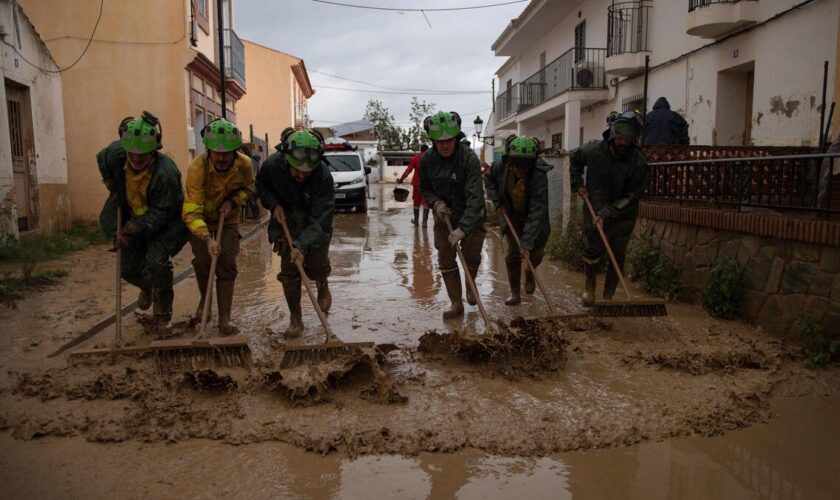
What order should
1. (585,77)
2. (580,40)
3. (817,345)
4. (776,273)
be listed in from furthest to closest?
(580,40)
(585,77)
(776,273)
(817,345)

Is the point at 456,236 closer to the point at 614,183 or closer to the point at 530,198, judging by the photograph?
the point at 530,198

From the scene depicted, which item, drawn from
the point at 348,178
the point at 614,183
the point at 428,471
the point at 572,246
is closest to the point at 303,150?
the point at 428,471

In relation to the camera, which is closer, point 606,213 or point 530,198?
point 606,213

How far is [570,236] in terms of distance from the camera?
891 centimetres

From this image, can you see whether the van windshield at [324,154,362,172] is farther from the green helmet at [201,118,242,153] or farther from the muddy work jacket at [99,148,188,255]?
the green helmet at [201,118,242,153]

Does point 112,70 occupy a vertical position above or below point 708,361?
above

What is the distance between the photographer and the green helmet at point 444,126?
552 cm

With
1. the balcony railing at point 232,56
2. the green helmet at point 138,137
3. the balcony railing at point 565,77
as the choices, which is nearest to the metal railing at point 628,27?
the balcony railing at point 565,77

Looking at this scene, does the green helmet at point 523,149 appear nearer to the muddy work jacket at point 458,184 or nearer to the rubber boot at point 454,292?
the muddy work jacket at point 458,184

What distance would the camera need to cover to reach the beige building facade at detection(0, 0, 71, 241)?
9.56 metres

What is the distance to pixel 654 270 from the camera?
263 inches

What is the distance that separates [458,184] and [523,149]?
2.36 ft

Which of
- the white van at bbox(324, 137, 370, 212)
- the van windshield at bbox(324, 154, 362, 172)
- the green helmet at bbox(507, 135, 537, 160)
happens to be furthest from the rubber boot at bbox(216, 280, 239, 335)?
the van windshield at bbox(324, 154, 362, 172)

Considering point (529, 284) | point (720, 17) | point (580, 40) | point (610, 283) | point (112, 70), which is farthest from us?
point (580, 40)
